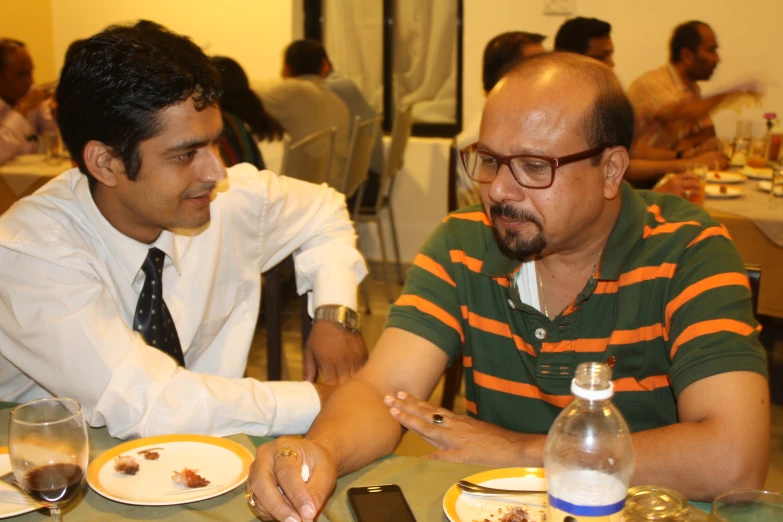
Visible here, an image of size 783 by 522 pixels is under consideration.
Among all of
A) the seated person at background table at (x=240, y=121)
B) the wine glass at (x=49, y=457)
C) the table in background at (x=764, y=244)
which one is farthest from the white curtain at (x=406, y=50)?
the wine glass at (x=49, y=457)

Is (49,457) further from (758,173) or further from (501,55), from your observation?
(758,173)

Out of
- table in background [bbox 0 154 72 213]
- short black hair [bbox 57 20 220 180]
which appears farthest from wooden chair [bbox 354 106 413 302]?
short black hair [bbox 57 20 220 180]

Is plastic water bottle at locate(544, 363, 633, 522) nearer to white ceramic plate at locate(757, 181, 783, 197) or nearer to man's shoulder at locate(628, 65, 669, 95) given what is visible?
white ceramic plate at locate(757, 181, 783, 197)

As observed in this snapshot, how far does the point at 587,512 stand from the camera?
2.87ft

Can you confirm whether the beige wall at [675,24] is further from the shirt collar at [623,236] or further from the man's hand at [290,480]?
the man's hand at [290,480]

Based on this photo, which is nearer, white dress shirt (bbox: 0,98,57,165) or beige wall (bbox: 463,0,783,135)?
white dress shirt (bbox: 0,98,57,165)

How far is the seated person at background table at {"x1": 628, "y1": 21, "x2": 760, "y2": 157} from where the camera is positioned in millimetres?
4293

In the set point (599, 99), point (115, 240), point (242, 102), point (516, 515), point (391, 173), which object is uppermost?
point (599, 99)

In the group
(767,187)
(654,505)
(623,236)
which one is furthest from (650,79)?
(654,505)

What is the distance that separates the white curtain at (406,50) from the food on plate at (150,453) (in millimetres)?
4375

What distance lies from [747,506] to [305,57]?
4.38 meters

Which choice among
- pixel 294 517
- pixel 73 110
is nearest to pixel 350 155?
pixel 73 110

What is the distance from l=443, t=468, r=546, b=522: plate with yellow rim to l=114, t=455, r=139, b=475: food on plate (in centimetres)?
48

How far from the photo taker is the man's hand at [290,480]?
3.55 feet
